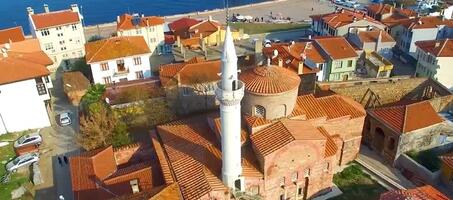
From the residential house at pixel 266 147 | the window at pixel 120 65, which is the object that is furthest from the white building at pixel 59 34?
the residential house at pixel 266 147

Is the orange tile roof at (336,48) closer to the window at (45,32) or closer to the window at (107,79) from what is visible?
the window at (107,79)

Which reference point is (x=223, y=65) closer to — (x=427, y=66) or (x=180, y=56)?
(x=180, y=56)

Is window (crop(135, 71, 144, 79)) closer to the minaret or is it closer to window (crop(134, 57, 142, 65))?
window (crop(134, 57, 142, 65))

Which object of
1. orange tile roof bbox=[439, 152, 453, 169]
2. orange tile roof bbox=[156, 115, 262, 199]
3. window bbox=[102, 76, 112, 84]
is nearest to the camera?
orange tile roof bbox=[156, 115, 262, 199]

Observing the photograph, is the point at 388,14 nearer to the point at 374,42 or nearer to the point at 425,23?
the point at 425,23

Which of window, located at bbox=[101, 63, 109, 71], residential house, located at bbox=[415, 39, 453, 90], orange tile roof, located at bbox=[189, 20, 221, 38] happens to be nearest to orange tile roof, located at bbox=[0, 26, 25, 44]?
window, located at bbox=[101, 63, 109, 71]
